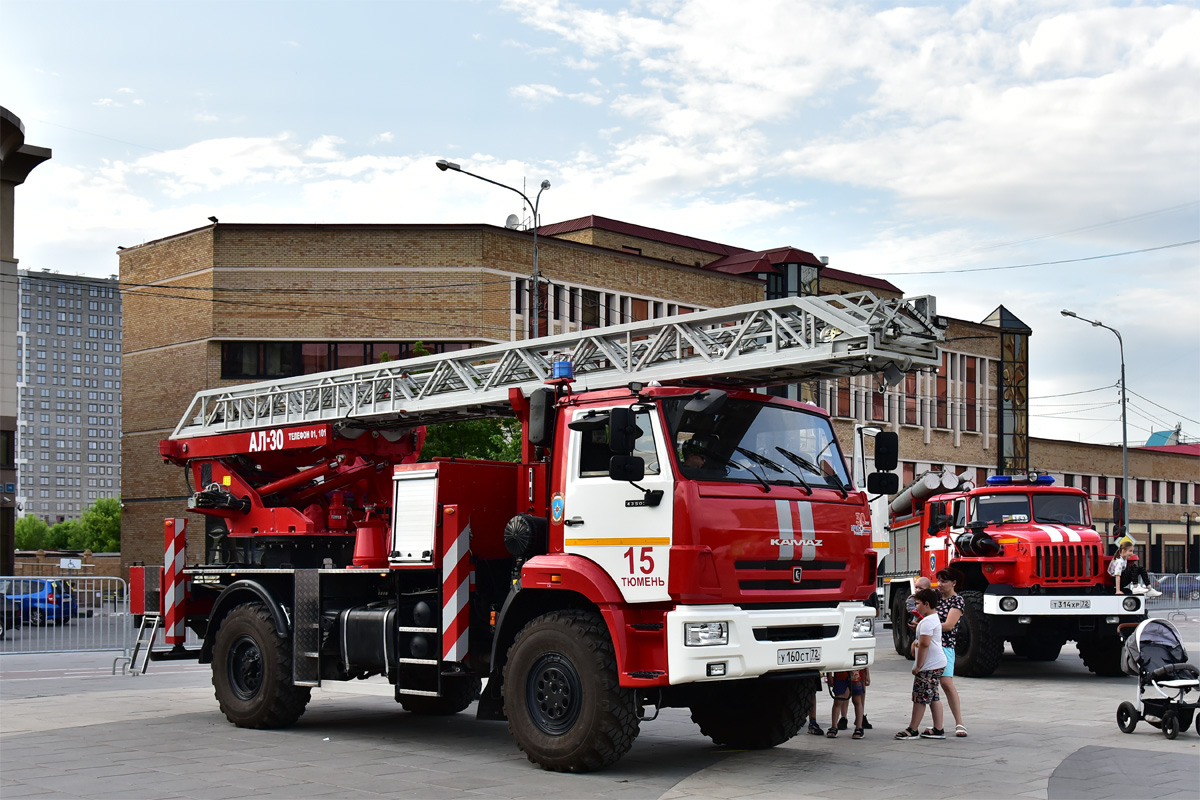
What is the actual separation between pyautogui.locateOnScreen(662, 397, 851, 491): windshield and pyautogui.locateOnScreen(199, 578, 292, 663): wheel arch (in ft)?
16.4

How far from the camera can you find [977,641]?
59.1 feet

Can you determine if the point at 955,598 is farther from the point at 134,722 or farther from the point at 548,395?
the point at 134,722

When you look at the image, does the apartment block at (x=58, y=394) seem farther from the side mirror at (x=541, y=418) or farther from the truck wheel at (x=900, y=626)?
the side mirror at (x=541, y=418)

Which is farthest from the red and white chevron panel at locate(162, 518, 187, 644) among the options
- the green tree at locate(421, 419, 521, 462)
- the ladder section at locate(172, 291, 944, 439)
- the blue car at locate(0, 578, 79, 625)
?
the green tree at locate(421, 419, 521, 462)

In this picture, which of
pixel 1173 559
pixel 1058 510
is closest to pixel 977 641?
pixel 1058 510

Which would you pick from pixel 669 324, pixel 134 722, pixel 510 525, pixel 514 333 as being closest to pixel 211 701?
pixel 134 722

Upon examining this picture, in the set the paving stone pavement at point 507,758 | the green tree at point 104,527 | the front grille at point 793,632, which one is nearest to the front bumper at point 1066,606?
the paving stone pavement at point 507,758

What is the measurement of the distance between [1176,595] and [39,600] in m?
33.9

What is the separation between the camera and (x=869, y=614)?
10609mm

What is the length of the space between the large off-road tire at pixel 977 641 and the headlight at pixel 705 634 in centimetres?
956

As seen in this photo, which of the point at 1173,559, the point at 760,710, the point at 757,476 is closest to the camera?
the point at 757,476

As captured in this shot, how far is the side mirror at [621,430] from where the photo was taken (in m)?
9.51

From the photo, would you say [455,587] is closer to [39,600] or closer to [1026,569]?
[1026,569]

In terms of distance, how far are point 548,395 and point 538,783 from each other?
10.4 ft
